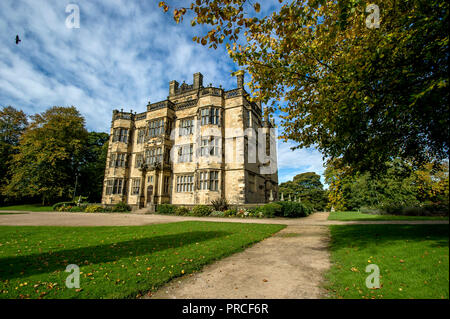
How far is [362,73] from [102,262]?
7.06m

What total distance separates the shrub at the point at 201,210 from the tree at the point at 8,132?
3480 centimetres

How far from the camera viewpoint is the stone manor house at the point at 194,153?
20.9 meters

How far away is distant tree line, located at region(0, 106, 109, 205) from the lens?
30109mm

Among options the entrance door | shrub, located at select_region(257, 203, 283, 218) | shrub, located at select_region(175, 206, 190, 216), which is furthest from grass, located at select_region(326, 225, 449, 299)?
the entrance door

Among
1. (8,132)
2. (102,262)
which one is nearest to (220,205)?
(102,262)


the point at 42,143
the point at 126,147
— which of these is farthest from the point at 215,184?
the point at 42,143

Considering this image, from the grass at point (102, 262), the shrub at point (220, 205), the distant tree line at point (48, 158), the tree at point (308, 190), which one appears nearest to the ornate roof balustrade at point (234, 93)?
the shrub at point (220, 205)

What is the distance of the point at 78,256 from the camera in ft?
18.2

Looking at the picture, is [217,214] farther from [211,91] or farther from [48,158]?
[48,158]

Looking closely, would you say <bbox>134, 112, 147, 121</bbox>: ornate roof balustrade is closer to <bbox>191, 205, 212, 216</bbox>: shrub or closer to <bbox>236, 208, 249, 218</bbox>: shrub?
<bbox>191, 205, 212, 216</bbox>: shrub
